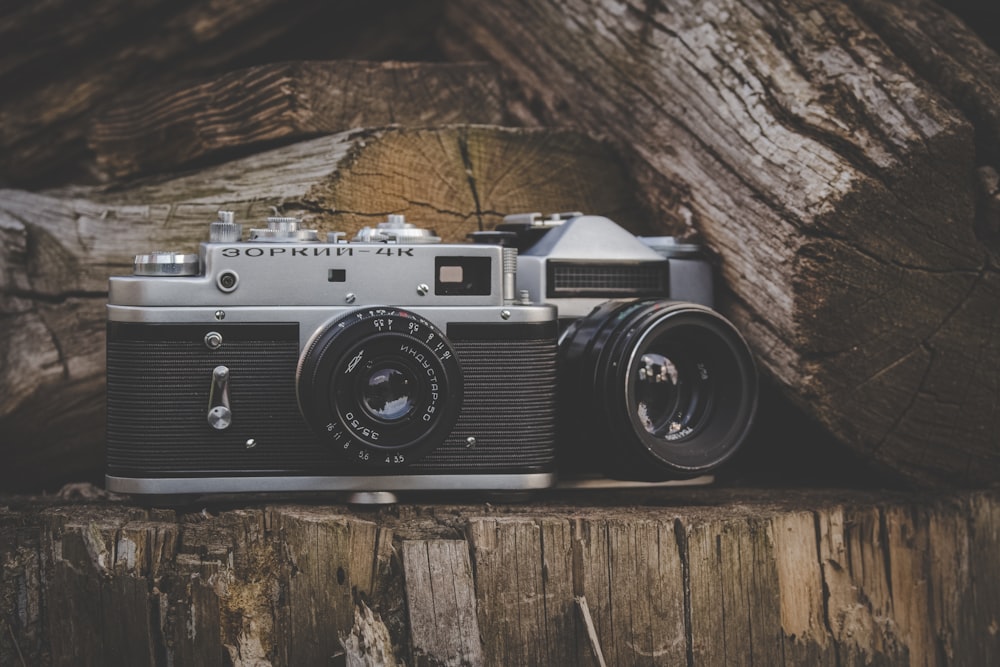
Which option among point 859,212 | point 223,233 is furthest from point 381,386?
point 859,212

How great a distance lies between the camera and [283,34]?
107 inches

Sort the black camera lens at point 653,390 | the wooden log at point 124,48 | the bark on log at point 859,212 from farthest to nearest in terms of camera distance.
A: 1. the wooden log at point 124,48
2. the bark on log at point 859,212
3. the black camera lens at point 653,390

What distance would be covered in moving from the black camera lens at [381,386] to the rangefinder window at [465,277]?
12 centimetres

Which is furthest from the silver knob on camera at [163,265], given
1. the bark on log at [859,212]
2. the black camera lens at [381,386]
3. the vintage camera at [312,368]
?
the bark on log at [859,212]

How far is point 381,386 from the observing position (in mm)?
1644

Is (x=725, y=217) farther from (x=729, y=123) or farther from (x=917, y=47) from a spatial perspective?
(x=917, y=47)

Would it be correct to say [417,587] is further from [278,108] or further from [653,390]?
[278,108]

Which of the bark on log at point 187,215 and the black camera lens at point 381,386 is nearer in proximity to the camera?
the black camera lens at point 381,386

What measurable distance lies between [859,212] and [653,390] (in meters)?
0.48

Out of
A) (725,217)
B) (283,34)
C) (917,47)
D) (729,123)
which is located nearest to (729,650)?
(725,217)

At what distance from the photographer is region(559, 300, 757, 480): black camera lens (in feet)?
5.60

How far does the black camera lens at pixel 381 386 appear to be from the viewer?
1.59 meters

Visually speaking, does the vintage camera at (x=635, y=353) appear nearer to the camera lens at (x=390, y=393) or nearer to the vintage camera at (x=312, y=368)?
the vintage camera at (x=312, y=368)

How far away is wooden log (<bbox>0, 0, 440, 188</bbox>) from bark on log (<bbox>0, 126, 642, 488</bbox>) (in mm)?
391
